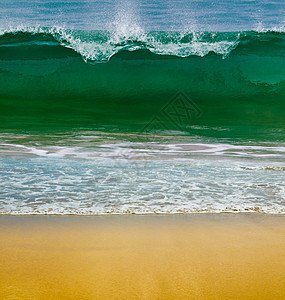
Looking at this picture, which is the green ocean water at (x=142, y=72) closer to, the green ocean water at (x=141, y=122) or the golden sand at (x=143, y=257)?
the green ocean water at (x=141, y=122)

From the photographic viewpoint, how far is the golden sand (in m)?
1.60

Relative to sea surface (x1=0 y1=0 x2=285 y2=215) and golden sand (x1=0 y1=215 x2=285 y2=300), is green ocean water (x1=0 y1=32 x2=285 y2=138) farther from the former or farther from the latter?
golden sand (x1=0 y1=215 x2=285 y2=300)

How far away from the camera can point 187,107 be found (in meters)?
12.7

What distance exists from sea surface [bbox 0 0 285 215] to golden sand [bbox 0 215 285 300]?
1.49 metres

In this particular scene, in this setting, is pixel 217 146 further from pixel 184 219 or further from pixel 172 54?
pixel 172 54

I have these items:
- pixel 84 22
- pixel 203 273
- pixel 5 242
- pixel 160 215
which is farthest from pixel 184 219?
pixel 84 22

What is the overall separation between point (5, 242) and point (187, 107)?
1099 cm

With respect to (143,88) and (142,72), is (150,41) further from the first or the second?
(143,88)

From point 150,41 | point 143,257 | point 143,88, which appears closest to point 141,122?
point 143,88

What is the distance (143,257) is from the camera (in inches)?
76.0

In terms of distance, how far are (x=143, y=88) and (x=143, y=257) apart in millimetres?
11474

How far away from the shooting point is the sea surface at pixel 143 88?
489 cm

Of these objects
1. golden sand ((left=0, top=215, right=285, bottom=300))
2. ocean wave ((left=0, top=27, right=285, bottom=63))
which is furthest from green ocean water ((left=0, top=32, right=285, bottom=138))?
golden sand ((left=0, top=215, right=285, bottom=300))

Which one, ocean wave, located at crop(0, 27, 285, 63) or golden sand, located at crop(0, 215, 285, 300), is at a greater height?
Result: ocean wave, located at crop(0, 27, 285, 63)
